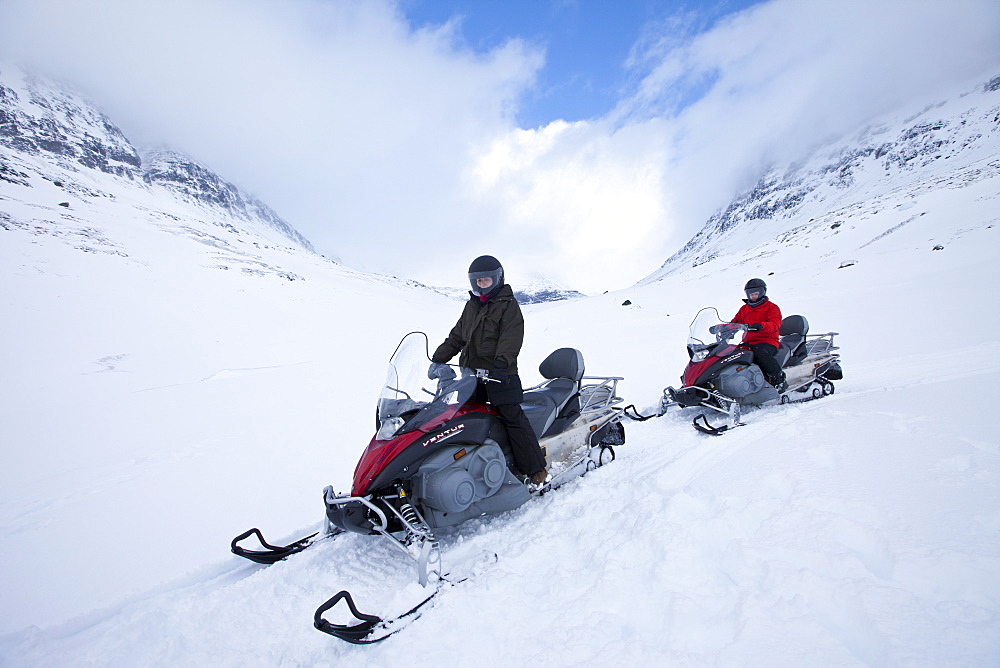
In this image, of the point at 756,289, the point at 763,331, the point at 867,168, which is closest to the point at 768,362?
the point at 763,331

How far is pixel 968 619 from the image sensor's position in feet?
5.45

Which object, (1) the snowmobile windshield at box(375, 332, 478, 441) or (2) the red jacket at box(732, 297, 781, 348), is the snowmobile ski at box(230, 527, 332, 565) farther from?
(2) the red jacket at box(732, 297, 781, 348)

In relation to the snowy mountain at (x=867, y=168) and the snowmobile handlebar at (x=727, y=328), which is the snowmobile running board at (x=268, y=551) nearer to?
the snowmobile handlebar at (x=727, y=328)

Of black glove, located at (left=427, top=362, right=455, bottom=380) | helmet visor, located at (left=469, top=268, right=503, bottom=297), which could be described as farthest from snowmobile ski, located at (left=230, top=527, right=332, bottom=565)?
helmet visor, located at (left=469, top=268, right=503, bottom=297)

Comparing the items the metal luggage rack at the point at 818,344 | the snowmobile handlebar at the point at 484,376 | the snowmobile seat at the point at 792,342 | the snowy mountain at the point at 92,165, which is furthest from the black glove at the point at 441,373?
the snowy mountain at the point at 92,165

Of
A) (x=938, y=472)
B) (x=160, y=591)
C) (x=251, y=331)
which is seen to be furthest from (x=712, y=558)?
(x=251, y=331)

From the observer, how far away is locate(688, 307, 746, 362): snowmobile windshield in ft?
17.9

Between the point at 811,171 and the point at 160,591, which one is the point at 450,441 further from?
the point at 811,171

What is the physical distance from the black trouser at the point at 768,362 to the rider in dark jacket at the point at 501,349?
3.55 metres

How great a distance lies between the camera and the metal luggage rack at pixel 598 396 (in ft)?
14.8

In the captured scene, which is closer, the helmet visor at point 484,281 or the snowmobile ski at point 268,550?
the snowmobile ski at point 268,550

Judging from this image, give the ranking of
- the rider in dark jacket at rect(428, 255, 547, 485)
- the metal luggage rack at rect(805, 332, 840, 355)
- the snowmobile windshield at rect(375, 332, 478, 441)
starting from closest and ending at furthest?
the snowmobile windshield at rect(375, 332, 478, 441) < the rider in dark jacket at rect(428, 255, 547, 485) < the metal luggage rack at rect(805, 332, 840, 355)

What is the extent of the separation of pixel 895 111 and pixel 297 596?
22671cm

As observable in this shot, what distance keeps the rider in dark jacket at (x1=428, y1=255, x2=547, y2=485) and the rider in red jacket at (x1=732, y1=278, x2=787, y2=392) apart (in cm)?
342
